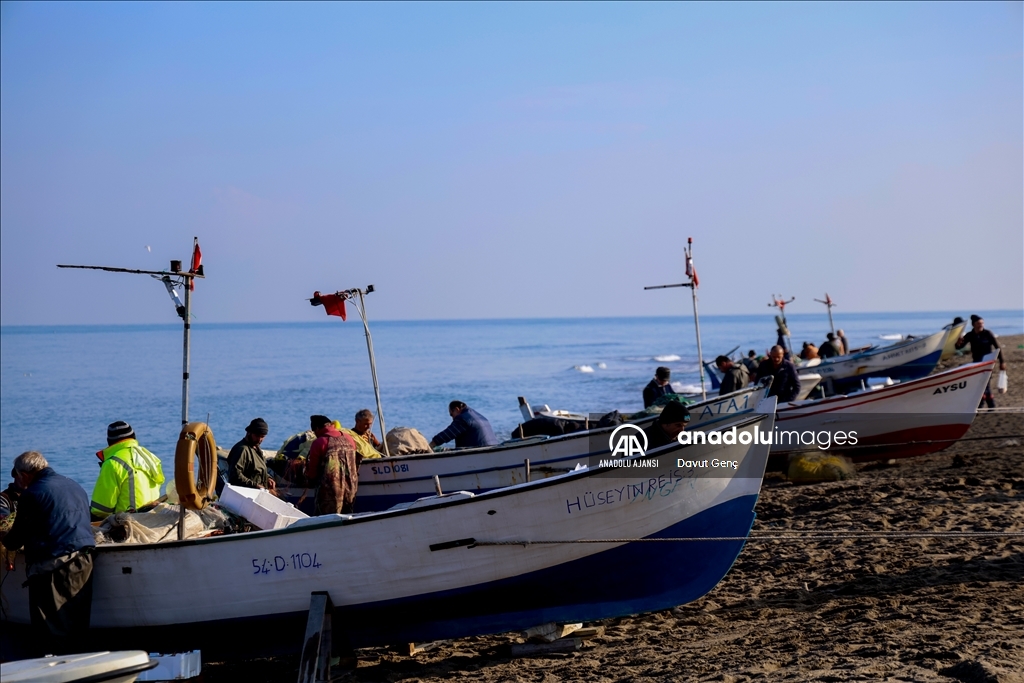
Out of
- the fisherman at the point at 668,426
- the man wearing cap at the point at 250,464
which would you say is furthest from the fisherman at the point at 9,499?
the fisherman at the point at 668,426

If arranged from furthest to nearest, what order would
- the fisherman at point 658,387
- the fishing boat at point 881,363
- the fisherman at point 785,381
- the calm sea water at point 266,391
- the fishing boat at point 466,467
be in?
1. the calm sea water at point 266,391
2. the fishing boat at point 881,363
3. the fisherman at point 658,387
4. the fisherman at point 785,381
5. the fishing boat at point 466,467

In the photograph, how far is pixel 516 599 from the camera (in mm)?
6965

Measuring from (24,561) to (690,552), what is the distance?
5.08 meters

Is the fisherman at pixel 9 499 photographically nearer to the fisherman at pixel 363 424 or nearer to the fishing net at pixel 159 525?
the fishing net at pixel 159 525

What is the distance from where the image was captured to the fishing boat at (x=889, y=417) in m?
13.8

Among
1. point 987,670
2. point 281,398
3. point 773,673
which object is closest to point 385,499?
point 773,673

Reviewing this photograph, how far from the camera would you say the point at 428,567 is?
671 centimetres

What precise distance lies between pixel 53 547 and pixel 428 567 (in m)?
2.58

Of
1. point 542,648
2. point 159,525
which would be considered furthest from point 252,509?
point 542,648

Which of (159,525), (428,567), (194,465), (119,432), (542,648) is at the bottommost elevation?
(542,648)

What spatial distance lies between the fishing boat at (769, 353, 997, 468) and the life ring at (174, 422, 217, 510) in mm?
9234

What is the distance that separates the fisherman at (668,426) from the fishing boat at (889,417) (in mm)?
7047

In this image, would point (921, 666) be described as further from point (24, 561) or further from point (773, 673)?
point (24, 561)

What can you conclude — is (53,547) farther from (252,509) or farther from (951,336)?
(951,336)
